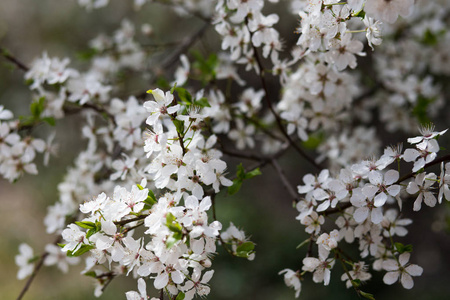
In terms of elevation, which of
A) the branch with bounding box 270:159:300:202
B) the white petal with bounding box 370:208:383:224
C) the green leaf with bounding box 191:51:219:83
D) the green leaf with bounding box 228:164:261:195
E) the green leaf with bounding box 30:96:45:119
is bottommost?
the white petal with bounding box 370:208:383:224

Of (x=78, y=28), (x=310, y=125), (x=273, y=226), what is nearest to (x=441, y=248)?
(x=273, y=226)

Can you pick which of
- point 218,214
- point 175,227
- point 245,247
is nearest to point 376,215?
point 245,247

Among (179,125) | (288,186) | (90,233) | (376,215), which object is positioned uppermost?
(179,125)

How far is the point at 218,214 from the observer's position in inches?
140

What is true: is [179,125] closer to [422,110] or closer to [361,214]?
[361,214]

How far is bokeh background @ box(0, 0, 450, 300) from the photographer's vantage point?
3.07 m

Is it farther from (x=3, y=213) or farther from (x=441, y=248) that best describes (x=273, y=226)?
(x=3, y=213)

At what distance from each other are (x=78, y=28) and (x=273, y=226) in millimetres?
3263

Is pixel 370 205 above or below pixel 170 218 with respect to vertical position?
below

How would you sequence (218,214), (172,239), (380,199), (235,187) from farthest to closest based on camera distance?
(218,214) → (235,187) → (380,199) → (172,239)

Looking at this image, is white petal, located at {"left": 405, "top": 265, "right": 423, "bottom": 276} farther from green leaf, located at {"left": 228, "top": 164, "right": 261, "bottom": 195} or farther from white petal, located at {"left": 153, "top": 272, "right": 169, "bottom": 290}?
white petal, located at {"left": 153, "top": 272, "right": 169, "bottom": 290}

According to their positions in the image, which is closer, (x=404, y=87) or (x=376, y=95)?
(x=404, y=87)

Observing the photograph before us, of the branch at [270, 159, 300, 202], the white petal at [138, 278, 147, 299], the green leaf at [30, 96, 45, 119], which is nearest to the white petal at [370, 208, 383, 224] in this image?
the branch at [270, 159, 300, 202]

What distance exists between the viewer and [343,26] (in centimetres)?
102
